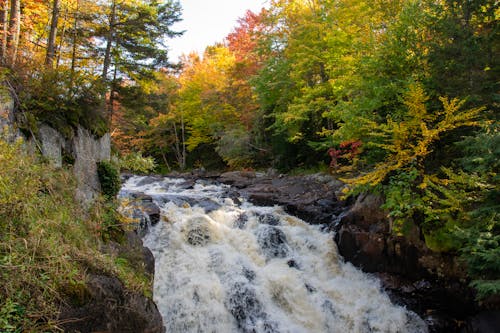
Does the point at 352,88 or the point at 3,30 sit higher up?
the point at 3,30

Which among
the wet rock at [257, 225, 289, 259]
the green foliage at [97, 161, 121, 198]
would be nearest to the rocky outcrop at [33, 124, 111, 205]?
the green foliage at [97, 161, 121, 198]

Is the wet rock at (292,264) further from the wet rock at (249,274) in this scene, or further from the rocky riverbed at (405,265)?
the rocky riverbed at (405,265)

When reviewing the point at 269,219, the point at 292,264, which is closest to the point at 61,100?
the point at 269,219

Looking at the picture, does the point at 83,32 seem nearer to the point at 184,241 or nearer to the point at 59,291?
the point at 184,241

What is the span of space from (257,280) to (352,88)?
246 inches

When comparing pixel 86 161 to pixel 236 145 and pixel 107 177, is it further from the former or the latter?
pixel 236 145

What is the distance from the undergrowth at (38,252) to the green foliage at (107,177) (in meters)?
2.59

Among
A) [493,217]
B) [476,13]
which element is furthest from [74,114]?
[476,13]

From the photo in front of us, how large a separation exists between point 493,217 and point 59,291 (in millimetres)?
6253

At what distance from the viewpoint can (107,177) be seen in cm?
783

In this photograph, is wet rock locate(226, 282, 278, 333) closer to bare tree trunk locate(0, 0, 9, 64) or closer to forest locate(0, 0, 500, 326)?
forest locate(0, 0, 500, 326)

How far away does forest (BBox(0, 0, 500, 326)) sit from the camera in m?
6.11

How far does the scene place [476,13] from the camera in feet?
24.0

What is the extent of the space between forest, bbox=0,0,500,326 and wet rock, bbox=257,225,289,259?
242cm
